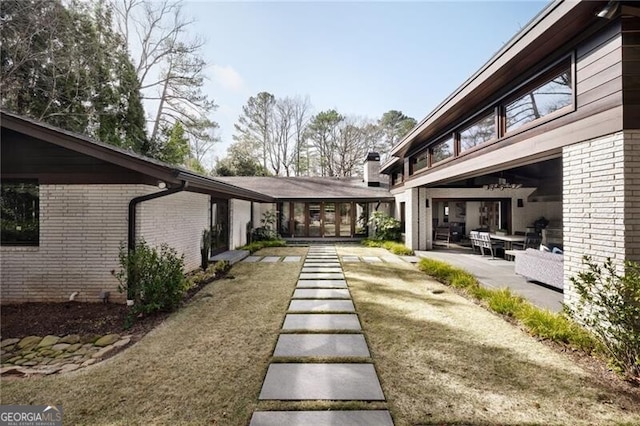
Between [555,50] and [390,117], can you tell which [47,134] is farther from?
[390,117]

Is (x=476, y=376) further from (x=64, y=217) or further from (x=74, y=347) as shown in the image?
(x=64, y=217)

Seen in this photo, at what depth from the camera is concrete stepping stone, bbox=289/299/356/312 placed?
5184mm

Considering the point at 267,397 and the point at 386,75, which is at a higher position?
the point at 386,75

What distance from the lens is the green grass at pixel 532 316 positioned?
11.9ft

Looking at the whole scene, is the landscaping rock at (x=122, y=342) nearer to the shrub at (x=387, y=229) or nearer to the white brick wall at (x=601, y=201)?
the white brick wall at (x=601, y=201)

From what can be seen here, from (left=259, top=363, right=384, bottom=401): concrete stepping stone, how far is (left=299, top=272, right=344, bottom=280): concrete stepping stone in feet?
14.1

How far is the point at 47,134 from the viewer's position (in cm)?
491

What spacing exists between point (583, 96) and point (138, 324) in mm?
7836

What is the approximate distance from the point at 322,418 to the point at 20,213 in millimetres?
7311

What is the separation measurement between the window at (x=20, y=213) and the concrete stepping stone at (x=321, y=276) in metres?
5.98

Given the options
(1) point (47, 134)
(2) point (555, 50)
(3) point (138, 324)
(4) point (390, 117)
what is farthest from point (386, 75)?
(4) point (390, 117)

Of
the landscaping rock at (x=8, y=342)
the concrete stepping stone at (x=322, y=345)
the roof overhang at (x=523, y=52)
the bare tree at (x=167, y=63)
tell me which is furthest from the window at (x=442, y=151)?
the bare tree at (x=167, y=63)

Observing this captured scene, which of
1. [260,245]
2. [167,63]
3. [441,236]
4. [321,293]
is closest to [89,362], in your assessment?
[321,293]

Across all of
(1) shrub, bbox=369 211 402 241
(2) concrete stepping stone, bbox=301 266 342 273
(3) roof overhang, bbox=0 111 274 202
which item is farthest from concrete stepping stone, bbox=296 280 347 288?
(1) shrub, bbox=369 211 402 241
